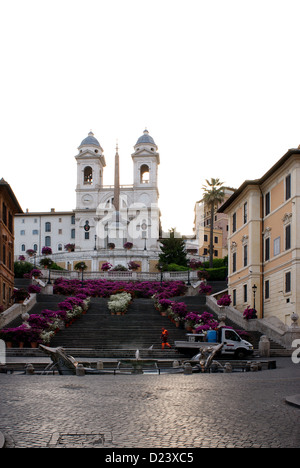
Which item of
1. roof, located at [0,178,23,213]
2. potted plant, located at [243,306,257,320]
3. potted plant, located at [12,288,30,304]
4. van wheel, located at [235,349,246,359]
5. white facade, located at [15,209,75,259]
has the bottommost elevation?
van wheel, located at [235,349,246,359]

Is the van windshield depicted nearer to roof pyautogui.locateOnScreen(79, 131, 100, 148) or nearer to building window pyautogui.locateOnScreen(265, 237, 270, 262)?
building window pyautogui.locateOnScreen(265, 237, 270, 262)

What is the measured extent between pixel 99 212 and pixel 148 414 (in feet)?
333

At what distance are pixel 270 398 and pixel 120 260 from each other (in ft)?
230

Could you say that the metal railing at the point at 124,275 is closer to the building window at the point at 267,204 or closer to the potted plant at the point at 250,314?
the building window at the point at 267,204

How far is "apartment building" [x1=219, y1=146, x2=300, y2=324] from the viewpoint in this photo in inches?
1344

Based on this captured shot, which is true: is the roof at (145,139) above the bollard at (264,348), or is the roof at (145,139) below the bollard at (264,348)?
above

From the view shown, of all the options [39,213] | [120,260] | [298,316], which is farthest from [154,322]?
[39,213]

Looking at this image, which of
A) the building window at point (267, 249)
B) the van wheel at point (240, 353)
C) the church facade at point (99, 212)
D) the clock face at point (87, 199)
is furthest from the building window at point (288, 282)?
the clock face at point (87, 199)

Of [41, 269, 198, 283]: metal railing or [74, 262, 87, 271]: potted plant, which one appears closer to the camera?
[74, 262, 87, 271]: potted plant

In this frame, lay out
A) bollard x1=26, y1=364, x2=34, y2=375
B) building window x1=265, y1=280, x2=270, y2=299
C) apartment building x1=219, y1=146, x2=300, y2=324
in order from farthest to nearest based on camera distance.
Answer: building window x1=265, y1=280, x2=270, y2=299
apartment building x1=219, y1=146, x2=300, y2=324
bollard x1=26, y1=364, x2=34, y2=375

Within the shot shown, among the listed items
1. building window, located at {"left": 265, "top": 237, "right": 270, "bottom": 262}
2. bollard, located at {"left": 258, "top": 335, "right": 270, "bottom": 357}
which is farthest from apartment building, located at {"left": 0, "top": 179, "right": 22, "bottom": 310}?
bollard, located at {"left": 258, "top": 335, "right": 270, "bottom": 357}

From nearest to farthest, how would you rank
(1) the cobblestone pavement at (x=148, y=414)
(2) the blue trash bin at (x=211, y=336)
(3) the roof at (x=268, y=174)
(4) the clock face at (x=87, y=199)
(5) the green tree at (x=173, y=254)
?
(1) the cobblestone pavement at (x=148, y=414) < (2) the blue trash bin at (x=211, y=336) < (3) the roof at (x=268, y=174) < (5) the green tree at (x=173, y=254) < (4) the clock face at (x=87, y=199)

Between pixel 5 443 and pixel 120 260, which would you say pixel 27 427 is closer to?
pixel 5 443

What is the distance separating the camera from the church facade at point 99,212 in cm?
10900
